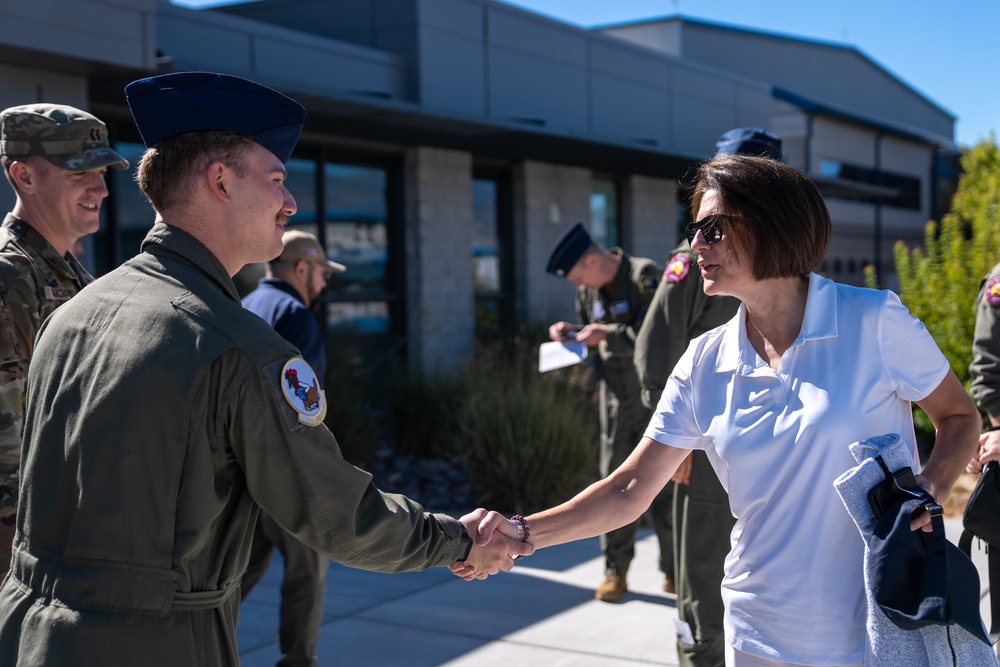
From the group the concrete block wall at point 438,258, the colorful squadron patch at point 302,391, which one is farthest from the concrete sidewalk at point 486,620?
the concrete block wall at point 438,258

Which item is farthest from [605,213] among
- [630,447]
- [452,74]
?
[630,447]

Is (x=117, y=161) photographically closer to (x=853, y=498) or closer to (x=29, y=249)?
(x=29, y=249)

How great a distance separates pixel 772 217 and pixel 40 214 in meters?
2.35

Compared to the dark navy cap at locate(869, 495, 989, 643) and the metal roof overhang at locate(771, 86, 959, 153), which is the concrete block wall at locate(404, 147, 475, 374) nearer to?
the dark navy cap at locate(869, 495, 989, 643)

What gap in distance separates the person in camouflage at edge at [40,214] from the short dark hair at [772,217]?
2.01 m

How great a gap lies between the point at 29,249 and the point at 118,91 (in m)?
5.77

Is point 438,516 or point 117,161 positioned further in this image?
point 117,161

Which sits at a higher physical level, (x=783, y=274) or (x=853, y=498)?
(x=783, y=274)

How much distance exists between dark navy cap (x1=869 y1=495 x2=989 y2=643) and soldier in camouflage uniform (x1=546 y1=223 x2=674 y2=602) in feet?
12.7

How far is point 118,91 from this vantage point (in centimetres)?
862

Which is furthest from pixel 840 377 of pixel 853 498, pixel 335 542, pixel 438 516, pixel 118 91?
pixel 118 91

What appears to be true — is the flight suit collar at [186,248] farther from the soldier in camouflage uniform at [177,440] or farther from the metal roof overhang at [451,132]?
the metal roof overhang at [451,132]

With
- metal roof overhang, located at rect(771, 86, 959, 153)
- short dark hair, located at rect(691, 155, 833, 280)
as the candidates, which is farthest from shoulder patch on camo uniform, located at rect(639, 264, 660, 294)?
metal roof overhang, located at rect(771, 86, 959, 153)

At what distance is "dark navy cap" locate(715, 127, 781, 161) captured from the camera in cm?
450
